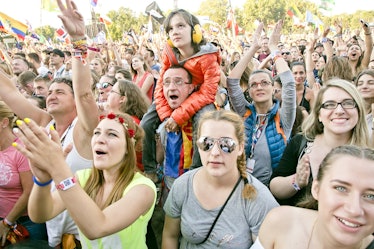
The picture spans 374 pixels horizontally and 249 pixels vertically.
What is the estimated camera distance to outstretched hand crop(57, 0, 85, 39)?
2699 mm

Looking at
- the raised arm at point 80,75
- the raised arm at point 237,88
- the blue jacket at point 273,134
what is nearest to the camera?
the raised arm at point 80,75

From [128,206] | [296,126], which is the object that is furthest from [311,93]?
[128,206]

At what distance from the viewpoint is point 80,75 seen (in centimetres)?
270

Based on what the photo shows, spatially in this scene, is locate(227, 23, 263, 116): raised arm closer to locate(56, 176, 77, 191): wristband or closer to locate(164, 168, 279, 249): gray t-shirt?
locate(164, 168, 279, 249): gray t-shirt

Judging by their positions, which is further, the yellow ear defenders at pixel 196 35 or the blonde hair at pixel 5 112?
the yellow ear defenders at pixel 196 35

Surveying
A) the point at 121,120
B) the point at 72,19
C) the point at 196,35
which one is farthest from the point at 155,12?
the point at 121,120

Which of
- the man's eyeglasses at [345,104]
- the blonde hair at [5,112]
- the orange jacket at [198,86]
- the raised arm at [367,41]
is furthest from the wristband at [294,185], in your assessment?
the raised arm at [367,41]

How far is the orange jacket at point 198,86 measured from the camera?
3.16m

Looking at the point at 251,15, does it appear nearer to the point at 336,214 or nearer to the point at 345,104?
the point at 345,104

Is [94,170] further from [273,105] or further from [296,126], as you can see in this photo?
[296,126]

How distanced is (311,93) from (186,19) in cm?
264

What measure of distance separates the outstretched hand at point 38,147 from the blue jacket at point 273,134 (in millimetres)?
2041

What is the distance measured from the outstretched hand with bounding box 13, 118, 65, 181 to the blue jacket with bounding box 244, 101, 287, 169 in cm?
204

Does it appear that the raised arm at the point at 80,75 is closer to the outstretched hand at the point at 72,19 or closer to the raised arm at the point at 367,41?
the outstretched hand at the point at 72,19
